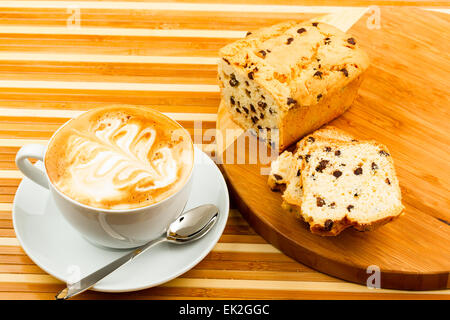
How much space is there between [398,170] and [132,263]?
1.20 meters

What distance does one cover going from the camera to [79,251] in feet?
6.49

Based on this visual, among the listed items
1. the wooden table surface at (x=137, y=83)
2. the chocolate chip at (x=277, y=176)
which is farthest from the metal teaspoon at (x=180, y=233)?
the chocolate chip at (x=277, y=176)

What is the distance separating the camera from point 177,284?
205cm

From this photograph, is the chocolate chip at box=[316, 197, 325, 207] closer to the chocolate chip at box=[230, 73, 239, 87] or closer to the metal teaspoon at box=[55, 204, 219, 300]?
the metal teaspoon at box=[55, 204, 219, 300]

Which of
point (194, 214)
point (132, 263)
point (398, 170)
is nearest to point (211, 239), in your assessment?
point (194, 214)

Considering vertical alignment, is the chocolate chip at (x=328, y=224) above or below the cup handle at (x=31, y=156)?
below

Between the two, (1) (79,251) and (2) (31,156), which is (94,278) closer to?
(1) (79,251)

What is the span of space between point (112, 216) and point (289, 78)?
1022 millimetres

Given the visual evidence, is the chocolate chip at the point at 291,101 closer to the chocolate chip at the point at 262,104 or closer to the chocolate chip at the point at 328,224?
the chocolate chip at the point at 262,104

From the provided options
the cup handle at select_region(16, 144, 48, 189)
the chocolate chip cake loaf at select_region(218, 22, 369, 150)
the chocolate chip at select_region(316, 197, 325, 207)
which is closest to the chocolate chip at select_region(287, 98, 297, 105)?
the chocolate chip cake loaf at select_region(218, 22, 369, 150)

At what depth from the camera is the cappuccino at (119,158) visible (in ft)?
5.98

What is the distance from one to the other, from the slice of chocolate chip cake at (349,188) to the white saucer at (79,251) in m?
0.35

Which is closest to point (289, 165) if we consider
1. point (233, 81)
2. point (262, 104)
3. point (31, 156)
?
point (262, 104)

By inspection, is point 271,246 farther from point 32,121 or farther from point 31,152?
point 32,121
